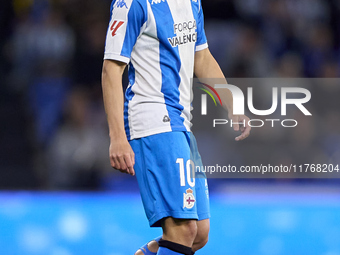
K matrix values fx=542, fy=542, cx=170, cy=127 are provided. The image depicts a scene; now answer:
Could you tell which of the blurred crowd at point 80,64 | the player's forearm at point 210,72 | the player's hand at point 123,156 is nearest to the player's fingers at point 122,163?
Result: the player's hand at point 123,156

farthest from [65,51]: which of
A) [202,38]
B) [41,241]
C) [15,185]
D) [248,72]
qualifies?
[202,38]

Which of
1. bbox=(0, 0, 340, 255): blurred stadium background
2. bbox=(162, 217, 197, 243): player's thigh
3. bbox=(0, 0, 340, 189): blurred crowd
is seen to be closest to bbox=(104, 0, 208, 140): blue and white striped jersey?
bbox=(162, 217, 197, 243): player's thigh

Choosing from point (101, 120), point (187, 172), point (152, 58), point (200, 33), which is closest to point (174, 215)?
point (187, 172)

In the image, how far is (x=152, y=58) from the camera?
93.0 inches

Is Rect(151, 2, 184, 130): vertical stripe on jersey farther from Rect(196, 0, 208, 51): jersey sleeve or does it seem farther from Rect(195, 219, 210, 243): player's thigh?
Rect(195, 219, 210, 243): player's thigh

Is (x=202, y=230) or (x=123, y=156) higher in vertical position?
(x=123, y=156)

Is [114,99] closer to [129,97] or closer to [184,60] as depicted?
[129,97]

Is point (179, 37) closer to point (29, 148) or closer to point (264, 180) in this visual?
point (264, 180)

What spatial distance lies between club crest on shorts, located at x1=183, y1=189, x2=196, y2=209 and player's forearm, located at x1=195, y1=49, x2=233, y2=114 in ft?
1.98

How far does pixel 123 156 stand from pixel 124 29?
0.54 meters

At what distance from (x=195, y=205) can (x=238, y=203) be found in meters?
3.18

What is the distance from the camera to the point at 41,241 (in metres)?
3.68

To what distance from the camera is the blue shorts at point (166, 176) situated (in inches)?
89.0

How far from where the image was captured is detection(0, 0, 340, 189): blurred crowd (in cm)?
599
